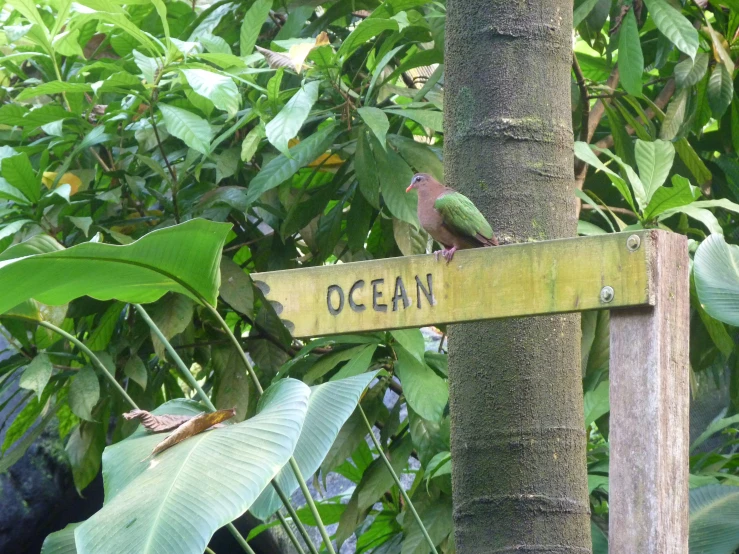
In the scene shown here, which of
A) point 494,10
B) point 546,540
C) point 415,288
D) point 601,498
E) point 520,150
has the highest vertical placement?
point 494,10

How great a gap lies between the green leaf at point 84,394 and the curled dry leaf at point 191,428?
1.10m

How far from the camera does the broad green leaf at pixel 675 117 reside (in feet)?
8.74

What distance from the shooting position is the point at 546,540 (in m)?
1.50

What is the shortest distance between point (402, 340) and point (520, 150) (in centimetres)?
71

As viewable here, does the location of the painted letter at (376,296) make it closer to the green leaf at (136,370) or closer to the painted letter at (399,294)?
the painted letter at (399,294)

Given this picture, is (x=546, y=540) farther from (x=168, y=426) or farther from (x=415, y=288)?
(x=168, y=426)

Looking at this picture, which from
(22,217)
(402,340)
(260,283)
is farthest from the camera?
(22,217)

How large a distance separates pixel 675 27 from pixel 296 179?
1.26 meters

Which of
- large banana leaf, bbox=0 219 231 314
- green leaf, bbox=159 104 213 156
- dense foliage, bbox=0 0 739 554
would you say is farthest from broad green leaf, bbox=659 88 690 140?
large banana leaf, bbox=0 219 231 314

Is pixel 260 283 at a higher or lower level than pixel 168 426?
higher

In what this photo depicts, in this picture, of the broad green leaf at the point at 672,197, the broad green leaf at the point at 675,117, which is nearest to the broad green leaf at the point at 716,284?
the broad green leaf at the point at 672,197

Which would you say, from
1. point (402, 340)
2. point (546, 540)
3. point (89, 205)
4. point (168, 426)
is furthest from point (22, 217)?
point (546, 540)

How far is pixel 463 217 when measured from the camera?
1634mm

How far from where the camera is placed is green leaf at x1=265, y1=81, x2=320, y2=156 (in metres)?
2.07
